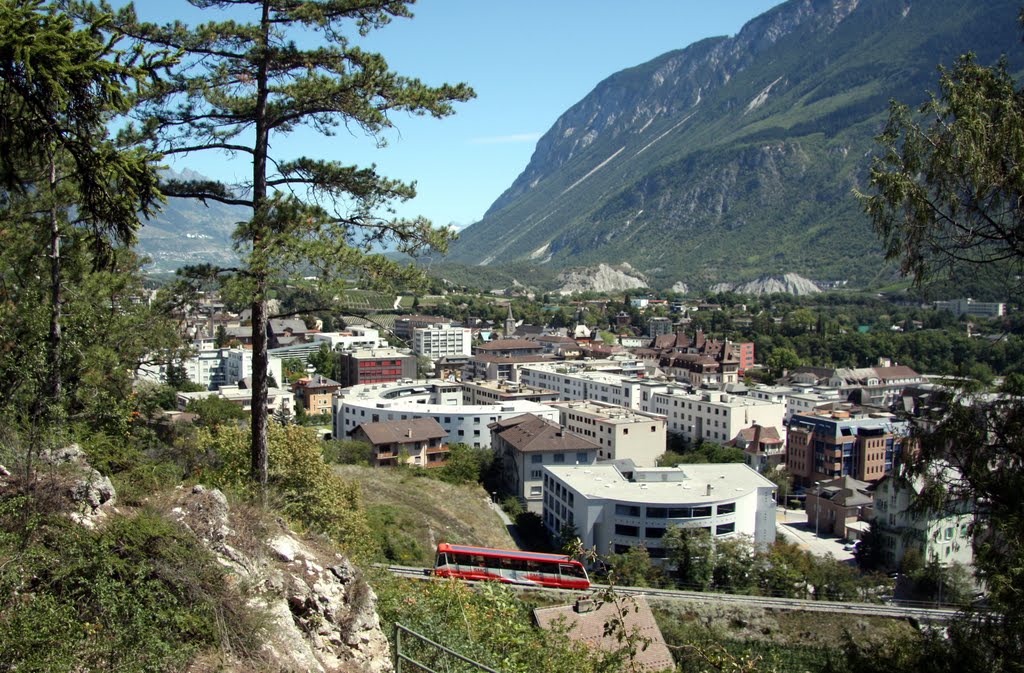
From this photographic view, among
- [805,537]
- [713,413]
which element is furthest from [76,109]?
[713,413]

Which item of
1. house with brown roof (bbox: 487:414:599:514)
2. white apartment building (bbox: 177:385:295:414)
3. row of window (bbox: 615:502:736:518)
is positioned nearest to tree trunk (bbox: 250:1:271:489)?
row of window (bbox: 615:502:736:518)

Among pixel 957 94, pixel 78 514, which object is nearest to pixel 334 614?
pixel 78 514

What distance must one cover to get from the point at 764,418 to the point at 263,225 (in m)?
44.2

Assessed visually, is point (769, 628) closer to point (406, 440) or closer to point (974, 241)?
point (974, 241)

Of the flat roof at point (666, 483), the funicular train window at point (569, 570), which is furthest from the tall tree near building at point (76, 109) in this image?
the flat roof at point (666, 483)

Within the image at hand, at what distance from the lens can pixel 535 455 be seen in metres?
33.7

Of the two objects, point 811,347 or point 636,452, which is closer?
point 636,452

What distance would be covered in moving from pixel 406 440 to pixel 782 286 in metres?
129

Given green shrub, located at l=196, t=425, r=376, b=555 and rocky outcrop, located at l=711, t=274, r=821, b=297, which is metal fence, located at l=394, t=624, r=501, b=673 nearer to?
green shrub, located at l=196, t=425, r=376, b=555

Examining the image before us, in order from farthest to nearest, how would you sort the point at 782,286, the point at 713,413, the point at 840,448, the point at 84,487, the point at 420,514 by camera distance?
the point at 782,286
the point at 713,413
the point at 840,448
the point at 420,514
the point at 84,487

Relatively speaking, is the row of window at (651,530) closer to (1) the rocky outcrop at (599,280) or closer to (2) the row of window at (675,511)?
(2) the row of window at (675,511)

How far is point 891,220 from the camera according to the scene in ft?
24.3

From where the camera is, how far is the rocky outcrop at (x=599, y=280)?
174125 millimetres

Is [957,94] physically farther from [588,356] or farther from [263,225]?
[588,356]
